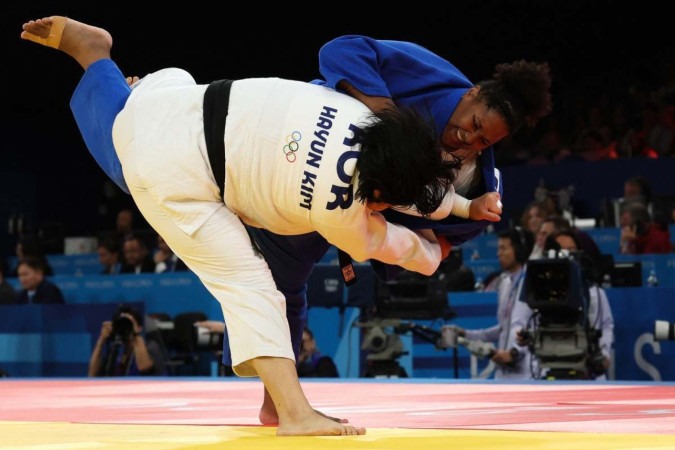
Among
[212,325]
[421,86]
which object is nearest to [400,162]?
[421,86]

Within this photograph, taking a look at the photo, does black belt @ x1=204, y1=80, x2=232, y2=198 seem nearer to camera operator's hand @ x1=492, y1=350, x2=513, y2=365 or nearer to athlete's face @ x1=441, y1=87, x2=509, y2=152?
athlete's face @ x1=441, y1=87, x2=509, y2=152

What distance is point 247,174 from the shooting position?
232 centimetres

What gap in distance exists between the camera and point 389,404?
3.51m

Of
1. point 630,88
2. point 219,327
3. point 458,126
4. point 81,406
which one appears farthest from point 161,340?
point 630,88

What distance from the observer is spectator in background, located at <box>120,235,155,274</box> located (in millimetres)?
8383

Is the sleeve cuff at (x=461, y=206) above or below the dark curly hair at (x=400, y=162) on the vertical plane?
below

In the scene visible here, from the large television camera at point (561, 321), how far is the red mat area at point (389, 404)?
760 mm

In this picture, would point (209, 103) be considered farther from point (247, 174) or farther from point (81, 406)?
point (81, 406)

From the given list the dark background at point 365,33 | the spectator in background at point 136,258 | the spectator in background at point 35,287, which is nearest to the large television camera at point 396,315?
the spectator in background at point 35,287

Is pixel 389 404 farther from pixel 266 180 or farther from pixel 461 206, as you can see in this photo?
pixel 266 180

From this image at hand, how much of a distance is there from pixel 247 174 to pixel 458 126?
58 centimetres

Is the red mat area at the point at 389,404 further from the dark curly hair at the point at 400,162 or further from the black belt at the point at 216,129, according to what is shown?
the black belt at the point at 216,129

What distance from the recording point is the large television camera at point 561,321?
541 cm

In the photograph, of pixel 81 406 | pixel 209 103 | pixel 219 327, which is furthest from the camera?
pixel 219 327
